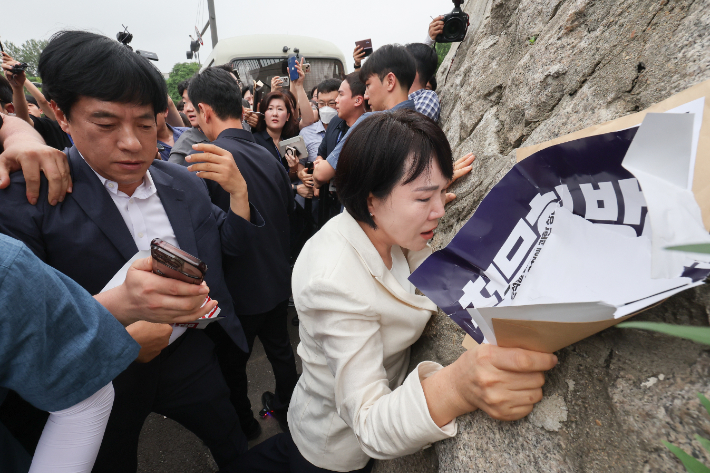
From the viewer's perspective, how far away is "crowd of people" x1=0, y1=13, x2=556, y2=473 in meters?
0.75

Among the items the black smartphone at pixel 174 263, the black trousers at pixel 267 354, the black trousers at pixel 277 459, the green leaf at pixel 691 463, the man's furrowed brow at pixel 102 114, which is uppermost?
the man's furrowed brow at pixel 102 114

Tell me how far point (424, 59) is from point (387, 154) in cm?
235

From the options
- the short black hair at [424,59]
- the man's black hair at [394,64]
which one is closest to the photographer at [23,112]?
the man's black hair at [394,64]

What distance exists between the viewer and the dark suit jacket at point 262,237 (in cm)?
218

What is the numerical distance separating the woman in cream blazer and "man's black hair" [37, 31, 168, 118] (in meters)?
0.88

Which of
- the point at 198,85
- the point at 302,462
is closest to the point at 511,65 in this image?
the point at 198,85

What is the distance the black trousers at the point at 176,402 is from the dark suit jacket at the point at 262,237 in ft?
1.58

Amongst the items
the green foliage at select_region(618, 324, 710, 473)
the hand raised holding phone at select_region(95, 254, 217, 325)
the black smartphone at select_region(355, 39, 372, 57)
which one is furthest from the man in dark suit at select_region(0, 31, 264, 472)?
the black smartphone at select_region(355, 39, 372, 57)

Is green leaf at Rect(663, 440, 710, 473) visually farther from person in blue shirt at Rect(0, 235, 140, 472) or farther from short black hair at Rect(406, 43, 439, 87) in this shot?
short black hair at Rect(406, 43, 439, 87)

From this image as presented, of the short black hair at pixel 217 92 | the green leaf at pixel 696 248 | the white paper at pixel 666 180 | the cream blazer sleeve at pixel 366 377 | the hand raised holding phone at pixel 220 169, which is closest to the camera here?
the green leaf at pixel 696 248

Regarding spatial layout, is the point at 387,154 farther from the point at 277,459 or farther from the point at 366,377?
the point at 277,459

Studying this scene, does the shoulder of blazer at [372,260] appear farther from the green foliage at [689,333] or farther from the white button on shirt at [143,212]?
the white button on shirt at [143,212]

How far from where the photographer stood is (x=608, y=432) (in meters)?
0.65

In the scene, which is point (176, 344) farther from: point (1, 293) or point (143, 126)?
point (1, 293)
